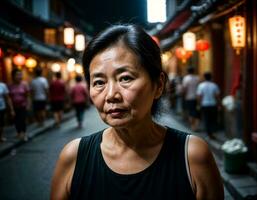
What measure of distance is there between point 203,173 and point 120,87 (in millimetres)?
693

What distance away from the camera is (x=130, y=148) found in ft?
8.38

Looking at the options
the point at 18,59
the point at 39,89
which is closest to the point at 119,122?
the point at 39,89

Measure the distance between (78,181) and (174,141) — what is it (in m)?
0.63

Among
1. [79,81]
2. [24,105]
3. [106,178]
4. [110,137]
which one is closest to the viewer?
[106,178]

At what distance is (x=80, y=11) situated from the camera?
64.9 meters

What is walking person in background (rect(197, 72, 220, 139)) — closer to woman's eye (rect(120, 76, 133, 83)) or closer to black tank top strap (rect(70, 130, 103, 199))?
black tank top strap (rect(70, 130, 103, 199))

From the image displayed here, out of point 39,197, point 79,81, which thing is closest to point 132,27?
point 39,197

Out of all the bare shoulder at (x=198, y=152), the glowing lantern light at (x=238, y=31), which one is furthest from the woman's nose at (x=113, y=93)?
the glowing lantern light at (x=238, y=31)

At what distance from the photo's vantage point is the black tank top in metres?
2.32

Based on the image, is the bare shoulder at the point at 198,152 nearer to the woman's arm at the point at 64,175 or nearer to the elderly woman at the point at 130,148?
the elderly woman at the point at 130,148

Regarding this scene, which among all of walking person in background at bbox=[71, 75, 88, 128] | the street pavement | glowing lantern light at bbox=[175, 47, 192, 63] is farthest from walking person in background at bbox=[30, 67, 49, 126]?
glowing lantern light at bbox=[175, 47, 192, 63]

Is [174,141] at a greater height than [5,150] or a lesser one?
greater

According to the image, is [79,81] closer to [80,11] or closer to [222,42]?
[222,42]

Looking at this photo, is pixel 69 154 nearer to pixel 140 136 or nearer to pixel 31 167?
pixel 140 136
